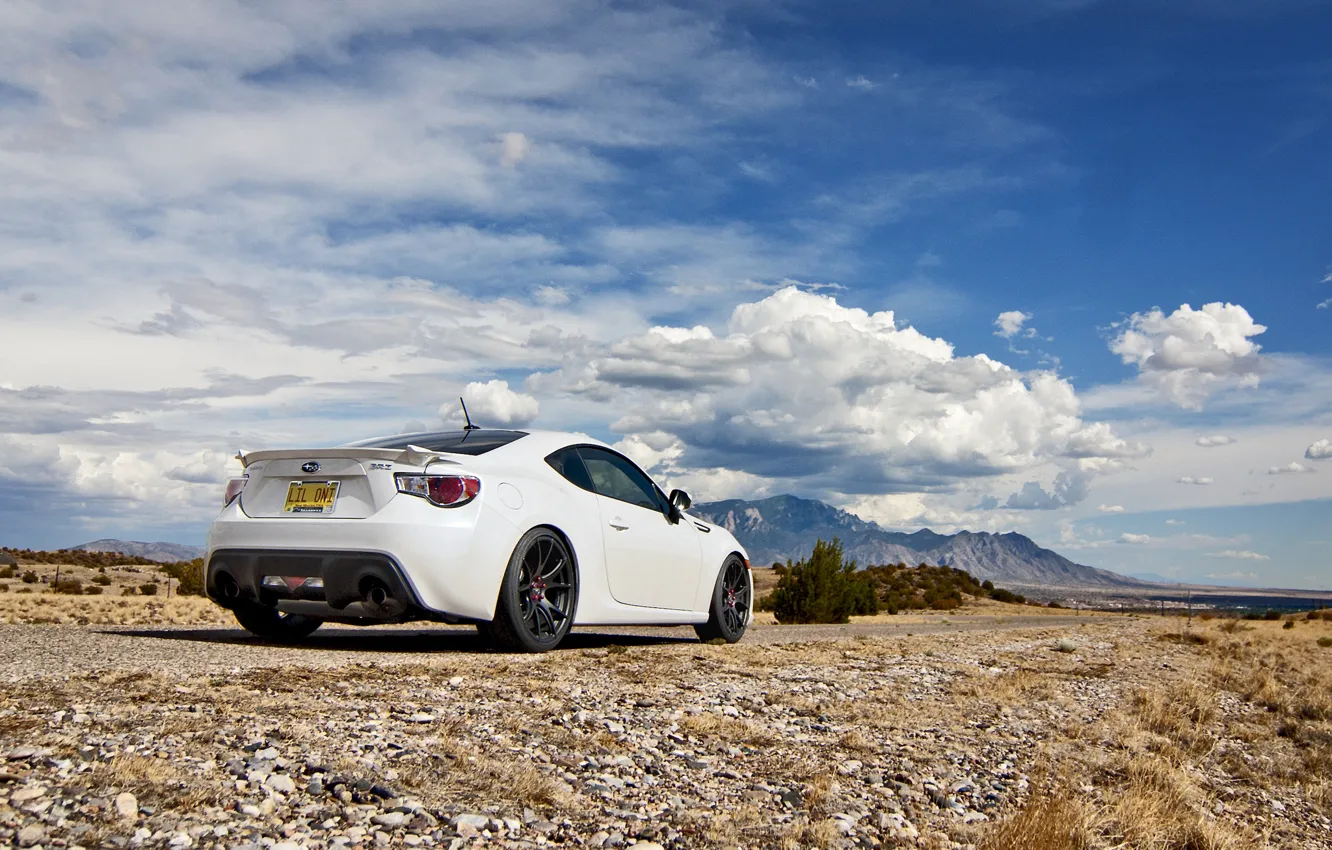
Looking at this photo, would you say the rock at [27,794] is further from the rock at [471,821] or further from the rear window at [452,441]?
the rear window at [452,441]

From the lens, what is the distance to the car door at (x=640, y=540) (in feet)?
27.8

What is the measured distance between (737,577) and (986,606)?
185 ft

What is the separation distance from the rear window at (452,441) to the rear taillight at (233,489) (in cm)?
84

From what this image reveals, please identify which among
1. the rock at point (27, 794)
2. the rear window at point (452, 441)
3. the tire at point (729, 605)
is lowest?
the rock at point (27, 794)

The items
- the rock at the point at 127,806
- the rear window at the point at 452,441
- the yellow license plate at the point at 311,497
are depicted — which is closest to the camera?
the rock at the point at 127,806

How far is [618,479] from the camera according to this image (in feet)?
29.3

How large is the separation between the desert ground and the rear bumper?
375mm

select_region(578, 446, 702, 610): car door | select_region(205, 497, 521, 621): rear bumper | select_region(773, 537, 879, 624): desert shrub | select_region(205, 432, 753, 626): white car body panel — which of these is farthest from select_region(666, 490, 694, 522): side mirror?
select_region(773, 537, 879, 624): desert shrub

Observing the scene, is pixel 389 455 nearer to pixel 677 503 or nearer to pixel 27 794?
pixel 677 503

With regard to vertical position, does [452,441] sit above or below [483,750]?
above

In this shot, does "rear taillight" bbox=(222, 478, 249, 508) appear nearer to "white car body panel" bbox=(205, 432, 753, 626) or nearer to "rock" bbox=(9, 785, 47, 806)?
"white car body panel" bbox=(205, 432, 753, 626)

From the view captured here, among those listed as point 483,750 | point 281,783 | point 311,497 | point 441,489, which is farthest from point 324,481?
point 281,783

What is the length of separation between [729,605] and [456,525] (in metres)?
3.97

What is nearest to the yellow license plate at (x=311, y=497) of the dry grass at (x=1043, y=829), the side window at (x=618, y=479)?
the side window at (x=618, y=479)
